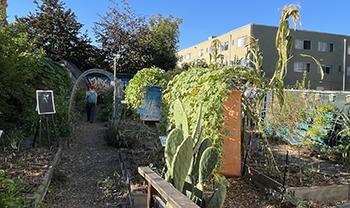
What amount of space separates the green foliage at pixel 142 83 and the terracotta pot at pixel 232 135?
729 centimetres

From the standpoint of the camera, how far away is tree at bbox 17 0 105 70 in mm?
22672

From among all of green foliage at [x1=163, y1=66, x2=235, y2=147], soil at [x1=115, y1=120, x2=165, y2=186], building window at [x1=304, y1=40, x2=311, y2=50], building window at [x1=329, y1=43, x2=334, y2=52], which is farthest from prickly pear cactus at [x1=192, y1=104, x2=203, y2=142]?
building window at [x1=329, y1=43, x2=334, y2=52]

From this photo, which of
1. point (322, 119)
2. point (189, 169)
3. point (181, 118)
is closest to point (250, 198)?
point (181, 118)

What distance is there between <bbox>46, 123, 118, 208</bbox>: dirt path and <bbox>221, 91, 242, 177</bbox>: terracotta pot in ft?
5.64

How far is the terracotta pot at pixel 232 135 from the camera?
209 inches

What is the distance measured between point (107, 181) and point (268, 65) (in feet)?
112

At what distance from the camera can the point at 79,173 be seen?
6.62 m

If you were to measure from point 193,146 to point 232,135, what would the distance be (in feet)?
6.27

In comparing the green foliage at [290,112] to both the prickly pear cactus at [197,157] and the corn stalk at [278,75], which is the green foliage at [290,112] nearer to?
the corn stalk at [278,75]

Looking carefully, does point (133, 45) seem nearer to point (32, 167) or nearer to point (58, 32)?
point (58, 32)

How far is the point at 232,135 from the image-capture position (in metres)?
5.39

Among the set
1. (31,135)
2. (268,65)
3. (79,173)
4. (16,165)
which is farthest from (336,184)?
(268,65)

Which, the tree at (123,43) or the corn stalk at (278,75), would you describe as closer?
the corn stalk at (278,75)

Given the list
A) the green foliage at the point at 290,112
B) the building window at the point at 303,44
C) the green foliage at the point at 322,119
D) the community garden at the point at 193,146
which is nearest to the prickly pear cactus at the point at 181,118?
the community garden at the point at 193,146
